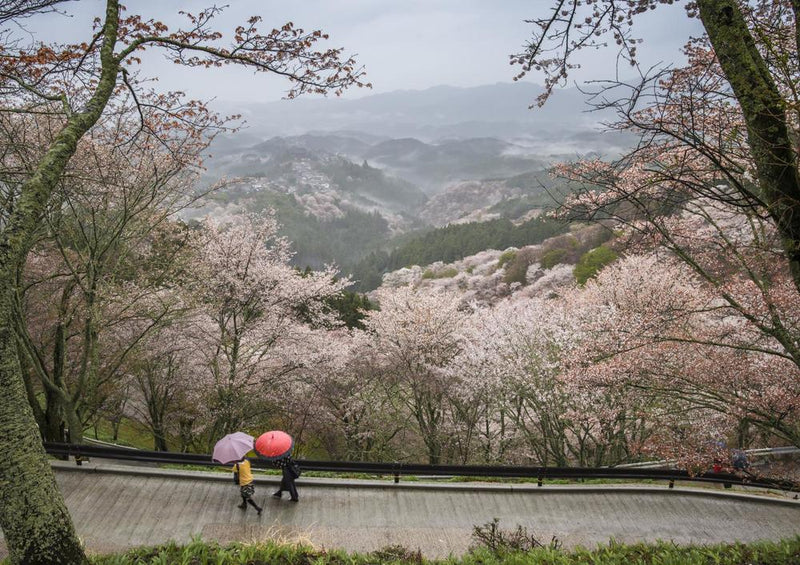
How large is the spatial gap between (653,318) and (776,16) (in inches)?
210

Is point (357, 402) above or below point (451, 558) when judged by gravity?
below

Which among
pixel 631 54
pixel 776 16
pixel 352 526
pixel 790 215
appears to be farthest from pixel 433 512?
pixel 776 16

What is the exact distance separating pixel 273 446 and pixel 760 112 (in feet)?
29.3

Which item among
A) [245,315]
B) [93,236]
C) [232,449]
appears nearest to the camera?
[232,449]

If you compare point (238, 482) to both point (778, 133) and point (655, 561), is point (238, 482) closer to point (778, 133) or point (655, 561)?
point (655, 561)

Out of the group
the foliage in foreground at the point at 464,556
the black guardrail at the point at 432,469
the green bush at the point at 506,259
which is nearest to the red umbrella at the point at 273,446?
the black guardrail at the point at 432,469

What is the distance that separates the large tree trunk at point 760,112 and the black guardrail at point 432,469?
24.6ft

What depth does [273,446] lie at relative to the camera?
8.78 metres

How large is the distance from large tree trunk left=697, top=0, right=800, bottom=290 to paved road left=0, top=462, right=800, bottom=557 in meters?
7.05

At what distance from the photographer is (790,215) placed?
417cm

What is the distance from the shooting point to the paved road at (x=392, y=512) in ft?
26.3

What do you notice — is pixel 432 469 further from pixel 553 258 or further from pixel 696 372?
pixel 553 258

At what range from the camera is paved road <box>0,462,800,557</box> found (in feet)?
26.3

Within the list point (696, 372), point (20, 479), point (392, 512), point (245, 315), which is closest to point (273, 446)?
point (392, 512)
